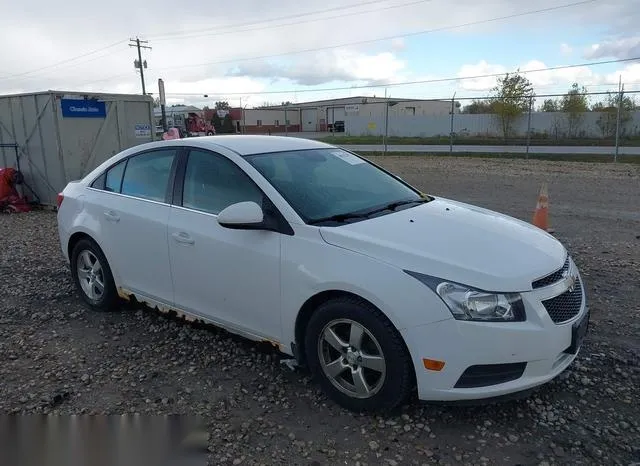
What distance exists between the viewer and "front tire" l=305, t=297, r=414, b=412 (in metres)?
3.05

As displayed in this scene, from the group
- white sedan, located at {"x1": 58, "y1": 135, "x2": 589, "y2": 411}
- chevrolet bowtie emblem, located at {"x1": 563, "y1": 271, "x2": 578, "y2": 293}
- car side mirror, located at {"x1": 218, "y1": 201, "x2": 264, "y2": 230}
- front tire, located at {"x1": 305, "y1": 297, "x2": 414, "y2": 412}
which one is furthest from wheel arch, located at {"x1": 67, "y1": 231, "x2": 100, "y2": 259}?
chevrolet bowtie emblem, located at {"x1": 563, "y1": 271, "x2": 578, "y2": 293}

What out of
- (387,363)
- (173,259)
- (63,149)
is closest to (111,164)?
(173,259)

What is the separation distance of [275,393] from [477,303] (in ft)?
4.87

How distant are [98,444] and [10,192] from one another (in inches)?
396

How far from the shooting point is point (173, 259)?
13.6 feet

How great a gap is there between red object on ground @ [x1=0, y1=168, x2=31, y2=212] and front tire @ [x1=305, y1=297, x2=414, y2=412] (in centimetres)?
1020

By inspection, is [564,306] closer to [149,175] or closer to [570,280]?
[570,280]

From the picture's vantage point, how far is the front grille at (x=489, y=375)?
2939mm

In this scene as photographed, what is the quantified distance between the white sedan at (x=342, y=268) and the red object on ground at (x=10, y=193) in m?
7.79

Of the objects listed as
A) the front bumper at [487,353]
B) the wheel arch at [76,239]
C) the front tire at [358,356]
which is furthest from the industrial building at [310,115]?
the front bumper at [487,353]

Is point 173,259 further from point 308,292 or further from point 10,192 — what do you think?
point 10,192

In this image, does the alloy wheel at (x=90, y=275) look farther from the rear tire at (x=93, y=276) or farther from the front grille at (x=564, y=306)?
the front grille at (x=564, y=306)

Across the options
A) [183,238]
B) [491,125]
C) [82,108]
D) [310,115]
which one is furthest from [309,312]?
[310,115]

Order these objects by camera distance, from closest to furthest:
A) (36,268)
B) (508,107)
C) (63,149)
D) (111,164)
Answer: (111,164), (36,268), (63,149), (508,107)
